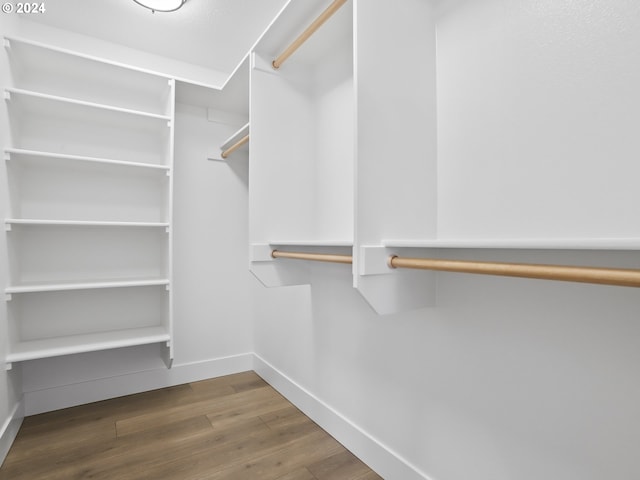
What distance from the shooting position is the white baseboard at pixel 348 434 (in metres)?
1.47

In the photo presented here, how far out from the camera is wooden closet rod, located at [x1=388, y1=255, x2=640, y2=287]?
0.62 metres

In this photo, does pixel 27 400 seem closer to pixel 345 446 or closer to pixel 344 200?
pixel 345 446

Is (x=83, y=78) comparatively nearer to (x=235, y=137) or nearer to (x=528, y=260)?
(x=235, y=137)

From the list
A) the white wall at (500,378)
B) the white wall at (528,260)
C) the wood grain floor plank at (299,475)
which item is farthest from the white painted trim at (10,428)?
the white wall at (528,260)

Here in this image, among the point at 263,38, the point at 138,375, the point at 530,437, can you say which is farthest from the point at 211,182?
the point at 530,437

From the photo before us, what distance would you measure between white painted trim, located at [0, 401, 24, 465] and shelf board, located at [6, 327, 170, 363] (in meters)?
0.28

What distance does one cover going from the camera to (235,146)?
8.23 feet

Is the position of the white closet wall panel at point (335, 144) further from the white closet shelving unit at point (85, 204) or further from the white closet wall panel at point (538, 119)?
the white closet shelving unit at point (85, 204)

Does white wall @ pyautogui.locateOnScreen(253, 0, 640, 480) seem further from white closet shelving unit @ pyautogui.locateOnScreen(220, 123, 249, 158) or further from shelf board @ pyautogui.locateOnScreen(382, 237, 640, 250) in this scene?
white closet shelving unit @ pyautogui.locateOnScreen(220, 123, 249, 158)

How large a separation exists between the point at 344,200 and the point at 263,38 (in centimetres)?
93

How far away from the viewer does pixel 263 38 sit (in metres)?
1.79

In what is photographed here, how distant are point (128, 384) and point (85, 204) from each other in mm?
1268

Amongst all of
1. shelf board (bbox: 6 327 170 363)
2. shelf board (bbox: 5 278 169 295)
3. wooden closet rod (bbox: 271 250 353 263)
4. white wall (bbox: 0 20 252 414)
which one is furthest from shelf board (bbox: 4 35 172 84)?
shelf board (bbox: 6 327 170 363)

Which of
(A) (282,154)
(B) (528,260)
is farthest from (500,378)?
(A) (282,154)
